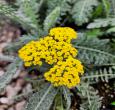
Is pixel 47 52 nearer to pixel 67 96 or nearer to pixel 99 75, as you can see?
pixel 67 96

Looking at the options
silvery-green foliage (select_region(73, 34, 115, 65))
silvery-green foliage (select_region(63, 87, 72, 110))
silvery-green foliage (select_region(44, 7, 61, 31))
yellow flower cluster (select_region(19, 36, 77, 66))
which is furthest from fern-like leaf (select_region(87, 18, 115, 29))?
silvery-green foliage (select_region(63, 87, 72, 110))

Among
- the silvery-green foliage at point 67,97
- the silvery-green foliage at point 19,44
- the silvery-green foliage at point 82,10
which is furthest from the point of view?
the silvery-green foliage at point 82,10

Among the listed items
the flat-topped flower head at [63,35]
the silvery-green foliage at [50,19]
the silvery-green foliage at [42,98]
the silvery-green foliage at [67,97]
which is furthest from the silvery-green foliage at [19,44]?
the silvery-green foliage at [67,97]

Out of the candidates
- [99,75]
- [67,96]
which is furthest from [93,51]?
[67,96]

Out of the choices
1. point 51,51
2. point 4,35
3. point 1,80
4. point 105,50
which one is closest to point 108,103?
point 105,50

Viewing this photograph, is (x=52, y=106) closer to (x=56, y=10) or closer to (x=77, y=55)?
(x=77, y=55)

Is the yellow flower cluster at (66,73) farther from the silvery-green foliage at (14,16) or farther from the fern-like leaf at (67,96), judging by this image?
the silvery-green foliage at (14,16)
